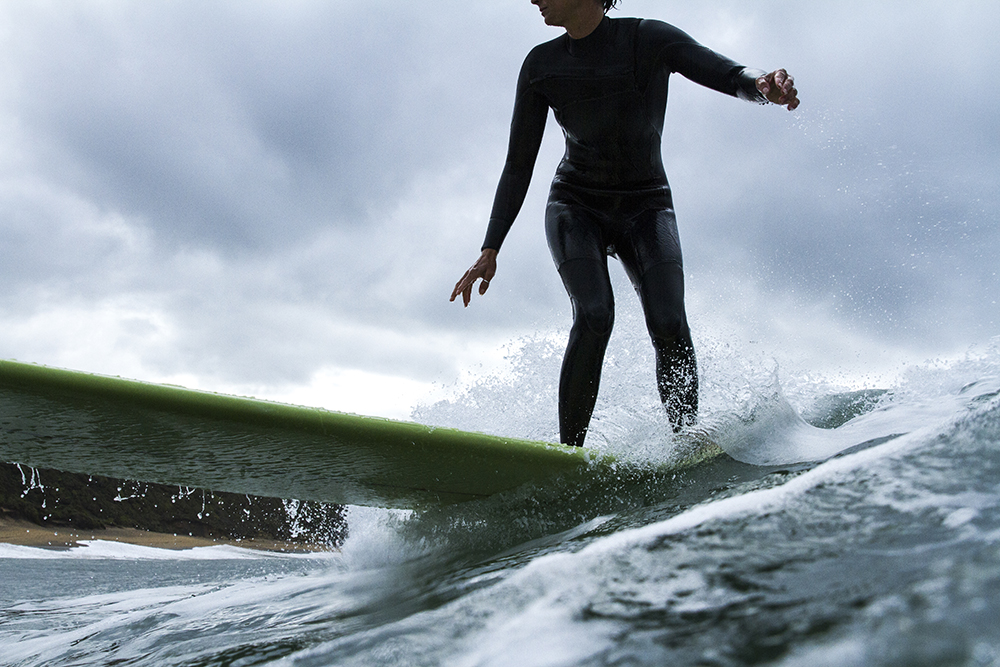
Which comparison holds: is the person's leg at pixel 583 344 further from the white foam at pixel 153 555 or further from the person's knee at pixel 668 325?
the white foam at pixel 153 555

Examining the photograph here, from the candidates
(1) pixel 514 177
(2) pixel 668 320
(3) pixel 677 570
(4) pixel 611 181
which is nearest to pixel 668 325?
(2) pixel 668 320

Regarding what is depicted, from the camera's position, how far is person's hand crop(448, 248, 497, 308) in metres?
2.59

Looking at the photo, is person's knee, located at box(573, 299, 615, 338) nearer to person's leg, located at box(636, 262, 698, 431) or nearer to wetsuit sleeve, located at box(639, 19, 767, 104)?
person's leg, located at box(636, 262, 698, 431)

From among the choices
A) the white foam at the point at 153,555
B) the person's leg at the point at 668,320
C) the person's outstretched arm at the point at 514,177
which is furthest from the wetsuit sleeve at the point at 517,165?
the white foam at the point at 153,555

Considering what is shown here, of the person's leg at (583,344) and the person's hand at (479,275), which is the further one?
the person's hand at (479,275)

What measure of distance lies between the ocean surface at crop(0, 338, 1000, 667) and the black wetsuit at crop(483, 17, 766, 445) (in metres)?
0.18

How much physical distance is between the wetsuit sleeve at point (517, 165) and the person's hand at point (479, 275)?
4 centimetres

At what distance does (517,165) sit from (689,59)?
719 millimetres

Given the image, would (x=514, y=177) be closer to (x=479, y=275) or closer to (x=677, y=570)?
(x=479, y=275)

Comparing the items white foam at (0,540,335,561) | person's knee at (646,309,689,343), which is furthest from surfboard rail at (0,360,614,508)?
white foam at (0,540,335,561)

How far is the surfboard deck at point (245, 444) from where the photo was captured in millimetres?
1661

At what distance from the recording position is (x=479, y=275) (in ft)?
8.55

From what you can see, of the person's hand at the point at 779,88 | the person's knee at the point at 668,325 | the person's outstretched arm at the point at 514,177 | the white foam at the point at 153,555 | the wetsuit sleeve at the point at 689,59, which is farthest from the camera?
the white foam at the point at 153,555

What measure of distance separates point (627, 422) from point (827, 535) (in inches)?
45.8
